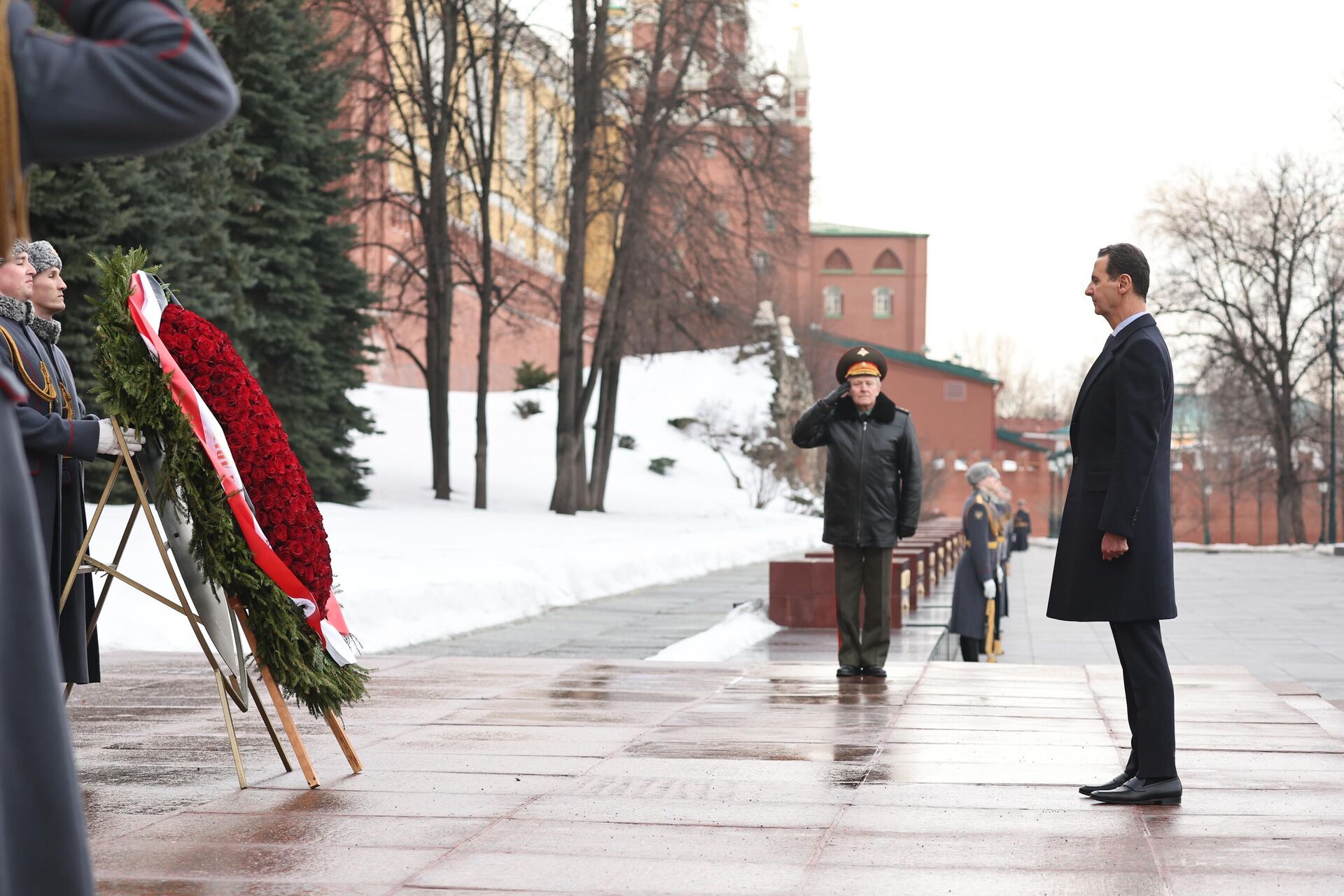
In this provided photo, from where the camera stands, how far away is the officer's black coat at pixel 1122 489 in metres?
5.18

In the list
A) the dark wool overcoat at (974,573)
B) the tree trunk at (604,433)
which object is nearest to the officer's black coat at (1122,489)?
the dark wool overcoat at (974,573)

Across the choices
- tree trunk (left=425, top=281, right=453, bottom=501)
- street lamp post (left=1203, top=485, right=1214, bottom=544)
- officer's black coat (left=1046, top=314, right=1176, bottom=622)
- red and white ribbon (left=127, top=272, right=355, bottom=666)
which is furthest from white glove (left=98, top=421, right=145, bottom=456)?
street lamp post (left=1203, top=485, right=1214, bottom=544)

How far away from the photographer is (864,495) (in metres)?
9.02

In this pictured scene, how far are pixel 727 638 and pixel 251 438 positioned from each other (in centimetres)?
764

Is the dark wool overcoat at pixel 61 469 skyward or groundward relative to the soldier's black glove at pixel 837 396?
groundward

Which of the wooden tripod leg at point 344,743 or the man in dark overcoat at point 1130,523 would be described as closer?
the man in dark overcoat at point 1130,523

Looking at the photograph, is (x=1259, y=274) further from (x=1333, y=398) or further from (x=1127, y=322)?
(x=1127, y=322)

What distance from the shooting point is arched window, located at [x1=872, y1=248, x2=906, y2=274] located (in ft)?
315

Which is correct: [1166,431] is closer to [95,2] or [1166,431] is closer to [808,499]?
[95,2]

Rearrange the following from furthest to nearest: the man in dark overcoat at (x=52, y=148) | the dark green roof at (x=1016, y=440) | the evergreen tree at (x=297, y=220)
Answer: the dark green roof at (x=1016, y=440), the evergreen tree at (x=297, y=220), the man in dark overcoat at (x=52, y=148)

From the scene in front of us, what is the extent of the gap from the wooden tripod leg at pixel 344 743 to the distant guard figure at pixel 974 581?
7.92 m

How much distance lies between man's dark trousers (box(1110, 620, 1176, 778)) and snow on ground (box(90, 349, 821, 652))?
313 cm

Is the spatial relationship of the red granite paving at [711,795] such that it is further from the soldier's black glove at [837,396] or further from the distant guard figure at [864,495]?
the soldier's black glove at [837,396]

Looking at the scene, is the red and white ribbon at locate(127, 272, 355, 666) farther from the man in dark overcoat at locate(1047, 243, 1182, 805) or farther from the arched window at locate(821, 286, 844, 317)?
the arched window at locate(821, 286, 844, 317)
